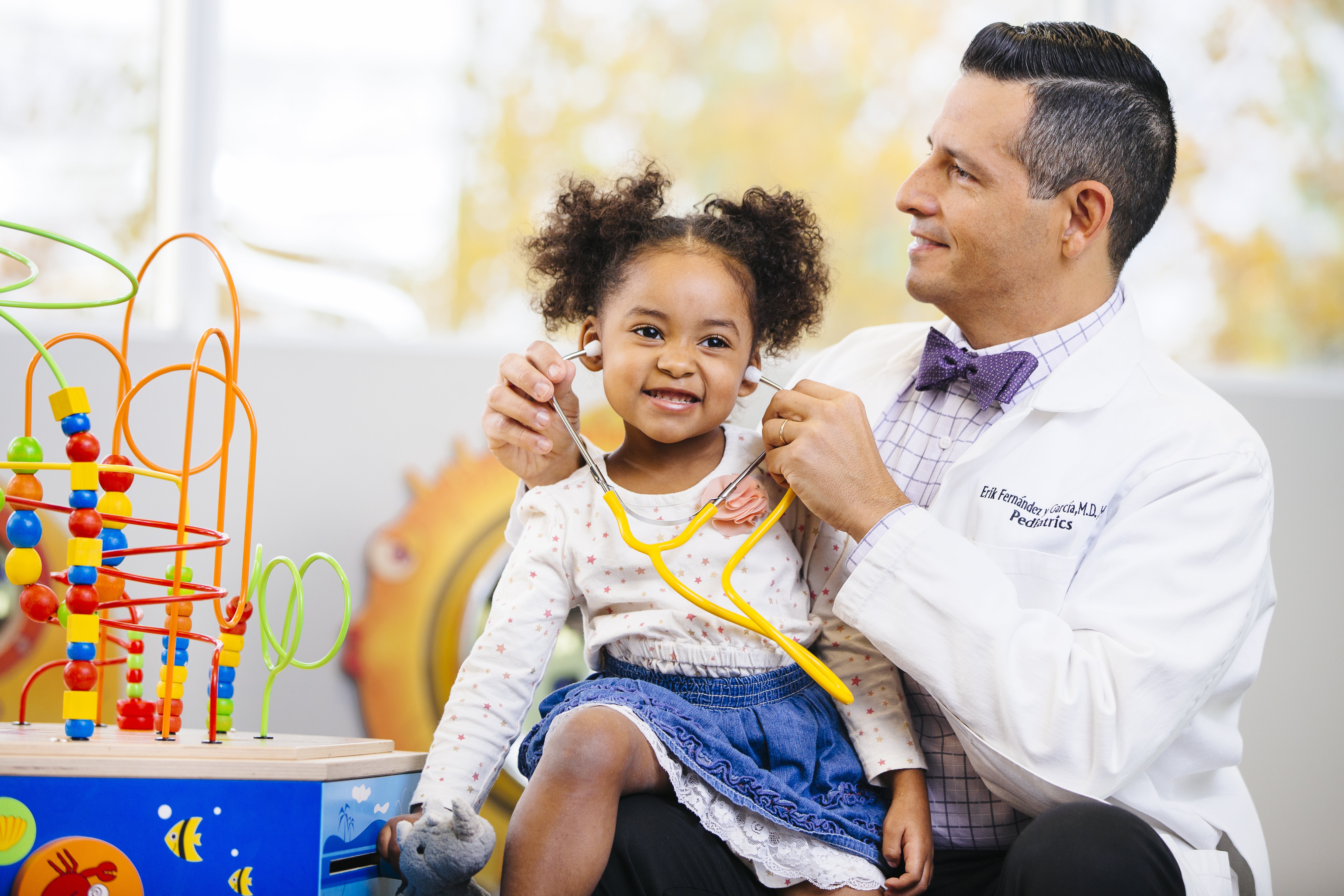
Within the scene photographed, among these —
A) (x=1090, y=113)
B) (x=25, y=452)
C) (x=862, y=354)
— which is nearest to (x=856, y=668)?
(x=862, y=354)

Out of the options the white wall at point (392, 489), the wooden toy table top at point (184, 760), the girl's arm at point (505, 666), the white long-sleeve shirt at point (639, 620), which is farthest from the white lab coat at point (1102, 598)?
the white wall at point (392, 489)

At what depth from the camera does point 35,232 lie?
1.18m

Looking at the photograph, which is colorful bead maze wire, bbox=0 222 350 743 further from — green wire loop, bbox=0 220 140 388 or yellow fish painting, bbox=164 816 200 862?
yellow fish painting, bbox=164 816 200 862

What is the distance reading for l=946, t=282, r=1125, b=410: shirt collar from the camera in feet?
5.24

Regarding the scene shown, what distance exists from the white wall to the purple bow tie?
138cm

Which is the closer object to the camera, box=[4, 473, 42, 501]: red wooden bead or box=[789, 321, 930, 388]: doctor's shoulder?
box=[4, 473, 42, 501]: red wooden bead

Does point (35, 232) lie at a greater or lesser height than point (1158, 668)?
greater

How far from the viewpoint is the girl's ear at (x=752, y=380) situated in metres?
1.46

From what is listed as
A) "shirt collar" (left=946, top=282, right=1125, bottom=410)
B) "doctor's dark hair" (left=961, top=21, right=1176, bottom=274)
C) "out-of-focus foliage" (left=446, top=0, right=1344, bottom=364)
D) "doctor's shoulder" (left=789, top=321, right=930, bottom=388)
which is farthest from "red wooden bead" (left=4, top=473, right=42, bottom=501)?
"out-of-focus foliage" (left=446, top=0, right=1344, bottom=364)

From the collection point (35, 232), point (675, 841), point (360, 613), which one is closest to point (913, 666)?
point (675, 841)

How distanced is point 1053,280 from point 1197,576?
51cm

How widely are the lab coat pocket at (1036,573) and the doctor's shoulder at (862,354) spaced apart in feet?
1.41

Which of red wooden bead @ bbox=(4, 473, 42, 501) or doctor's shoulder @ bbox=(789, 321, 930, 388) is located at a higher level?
doctor's shoulder @ bbox=(789, 321, 930, 388)

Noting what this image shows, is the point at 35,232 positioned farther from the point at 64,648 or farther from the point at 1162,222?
the point at 1162,222
